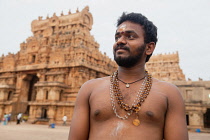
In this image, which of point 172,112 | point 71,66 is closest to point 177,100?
point 172,112

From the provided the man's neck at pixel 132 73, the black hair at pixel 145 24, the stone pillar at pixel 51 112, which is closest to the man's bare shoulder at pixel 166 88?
the man's neck at pixel 132 73

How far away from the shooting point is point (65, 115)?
2611 centimetres

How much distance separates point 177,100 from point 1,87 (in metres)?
34.8

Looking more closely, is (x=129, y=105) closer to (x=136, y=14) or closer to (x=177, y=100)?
(x=177, y=100)

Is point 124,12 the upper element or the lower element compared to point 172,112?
upper

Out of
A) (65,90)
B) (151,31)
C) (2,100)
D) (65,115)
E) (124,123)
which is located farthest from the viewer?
(2,100)

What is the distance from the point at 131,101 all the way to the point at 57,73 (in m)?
29.0

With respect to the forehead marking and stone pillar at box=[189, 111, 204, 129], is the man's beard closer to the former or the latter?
the forehead marking

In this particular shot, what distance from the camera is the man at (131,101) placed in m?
2.00

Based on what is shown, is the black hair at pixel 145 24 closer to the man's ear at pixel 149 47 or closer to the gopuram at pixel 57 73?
the man's ear at pixel 149 47

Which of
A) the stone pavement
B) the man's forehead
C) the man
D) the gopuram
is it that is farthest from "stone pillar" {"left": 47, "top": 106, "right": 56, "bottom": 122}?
the man's forehead

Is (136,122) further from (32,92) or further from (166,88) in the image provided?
(32,92)

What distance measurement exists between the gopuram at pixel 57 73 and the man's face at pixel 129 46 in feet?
76.1

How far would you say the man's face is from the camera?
222 centimetres
